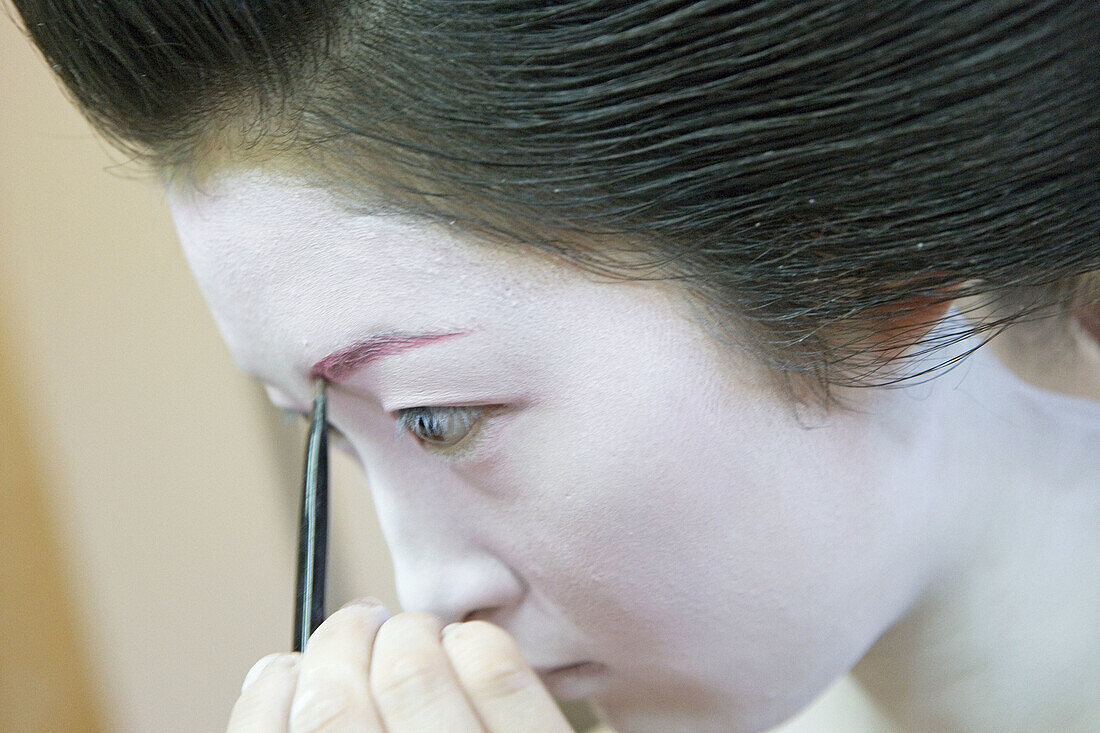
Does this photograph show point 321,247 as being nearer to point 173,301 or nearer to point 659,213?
point 659,213

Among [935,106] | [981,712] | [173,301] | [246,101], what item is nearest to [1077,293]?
[935,106]

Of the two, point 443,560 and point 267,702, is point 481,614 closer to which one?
point 443,560

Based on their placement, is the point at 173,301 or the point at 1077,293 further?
the point at 173,301

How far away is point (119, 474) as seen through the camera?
3.57ft

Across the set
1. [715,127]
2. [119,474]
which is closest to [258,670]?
[715,127]

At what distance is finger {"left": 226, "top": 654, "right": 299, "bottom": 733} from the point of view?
0.44 m

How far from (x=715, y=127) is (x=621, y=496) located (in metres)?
0.19

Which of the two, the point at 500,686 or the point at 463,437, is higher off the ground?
the point at 463,437

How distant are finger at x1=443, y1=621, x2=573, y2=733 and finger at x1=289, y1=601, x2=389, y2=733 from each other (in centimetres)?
4

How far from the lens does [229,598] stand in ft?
3.83

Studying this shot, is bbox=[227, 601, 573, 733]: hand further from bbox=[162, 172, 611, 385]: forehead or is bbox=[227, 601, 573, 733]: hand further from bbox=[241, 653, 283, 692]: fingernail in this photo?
bbox=[162, 172, 611, 385]: forehead

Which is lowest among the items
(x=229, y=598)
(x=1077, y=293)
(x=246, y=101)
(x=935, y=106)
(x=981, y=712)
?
(x=981, y=712)

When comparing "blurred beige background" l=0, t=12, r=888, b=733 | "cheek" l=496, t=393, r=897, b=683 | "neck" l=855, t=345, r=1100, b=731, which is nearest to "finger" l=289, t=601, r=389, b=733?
"cheek" l=496, t=393, r=897, b=683

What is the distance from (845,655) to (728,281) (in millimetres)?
255
